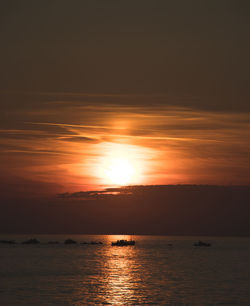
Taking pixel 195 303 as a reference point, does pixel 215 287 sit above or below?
above

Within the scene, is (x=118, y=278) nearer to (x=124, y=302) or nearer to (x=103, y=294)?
(x=103, y=294)

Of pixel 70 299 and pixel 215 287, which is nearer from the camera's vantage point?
pixel 70 299

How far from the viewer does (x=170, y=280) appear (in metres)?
76.9

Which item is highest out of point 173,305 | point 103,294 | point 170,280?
point 170,280

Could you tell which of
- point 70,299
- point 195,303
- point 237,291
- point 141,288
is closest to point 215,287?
point 237,291

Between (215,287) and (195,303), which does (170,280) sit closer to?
(215,287)

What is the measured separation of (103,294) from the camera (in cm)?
6059

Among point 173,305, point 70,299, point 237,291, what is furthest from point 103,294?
point 237,291

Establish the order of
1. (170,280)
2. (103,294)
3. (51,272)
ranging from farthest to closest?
(51,272)
(170,280)
(103,294)

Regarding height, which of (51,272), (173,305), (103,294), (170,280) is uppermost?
(51,272)

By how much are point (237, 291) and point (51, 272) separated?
121 ft

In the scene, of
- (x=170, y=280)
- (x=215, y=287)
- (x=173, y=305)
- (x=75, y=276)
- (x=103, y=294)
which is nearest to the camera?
(x=173, y=305)

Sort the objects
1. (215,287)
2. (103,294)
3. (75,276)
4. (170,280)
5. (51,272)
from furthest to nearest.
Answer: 1. (51,272)
2. (75,276)
3. (170,280)
4. (215,287)
5. (103,294)

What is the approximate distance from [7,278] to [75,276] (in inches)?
425
